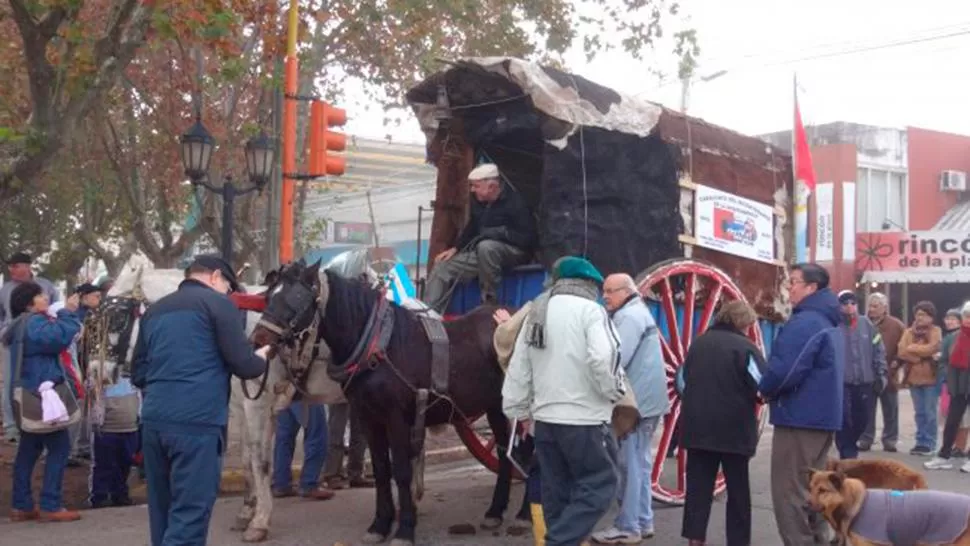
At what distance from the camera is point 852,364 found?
36.3ft

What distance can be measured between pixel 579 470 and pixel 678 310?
11.2 feet

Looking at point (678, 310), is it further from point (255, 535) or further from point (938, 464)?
point (938, 464)

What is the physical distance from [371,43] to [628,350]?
38.8 feet

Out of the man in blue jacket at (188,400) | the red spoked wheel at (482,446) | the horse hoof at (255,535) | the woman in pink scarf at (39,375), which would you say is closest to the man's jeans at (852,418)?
the red spoked wheel at (482,446)

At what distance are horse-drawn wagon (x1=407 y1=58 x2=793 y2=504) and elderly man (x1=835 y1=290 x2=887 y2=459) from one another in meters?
0.96

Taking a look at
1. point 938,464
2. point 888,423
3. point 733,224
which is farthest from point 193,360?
point 888,423

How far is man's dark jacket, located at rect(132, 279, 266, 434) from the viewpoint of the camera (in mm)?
6160

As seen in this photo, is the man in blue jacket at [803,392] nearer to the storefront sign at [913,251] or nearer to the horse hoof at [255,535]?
the horse hoof at [255,535]

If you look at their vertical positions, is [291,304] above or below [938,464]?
above

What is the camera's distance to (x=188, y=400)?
6148 millimetres

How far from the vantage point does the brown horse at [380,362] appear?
7648 mm

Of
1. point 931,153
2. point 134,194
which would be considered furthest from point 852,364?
point 931,153

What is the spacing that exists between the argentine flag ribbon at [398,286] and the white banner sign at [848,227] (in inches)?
807

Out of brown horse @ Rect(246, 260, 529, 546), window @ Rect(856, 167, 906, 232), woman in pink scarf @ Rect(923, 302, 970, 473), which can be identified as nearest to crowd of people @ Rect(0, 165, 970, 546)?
brown horse @ Rect(246, 260, 529, 546)
